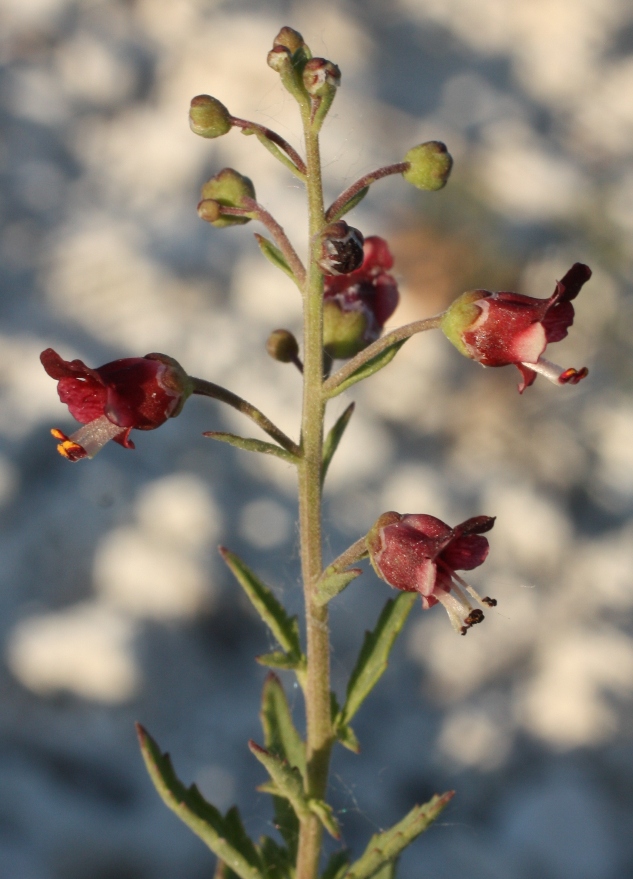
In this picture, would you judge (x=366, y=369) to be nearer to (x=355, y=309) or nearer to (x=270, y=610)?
(x=355, y=309)

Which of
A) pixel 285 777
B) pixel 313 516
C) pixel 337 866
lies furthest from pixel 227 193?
pixel 337 866

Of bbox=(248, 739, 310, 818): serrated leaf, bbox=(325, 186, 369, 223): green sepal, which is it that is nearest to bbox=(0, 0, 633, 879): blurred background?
bbox=(248, 739, 310, 818): serrated leaf

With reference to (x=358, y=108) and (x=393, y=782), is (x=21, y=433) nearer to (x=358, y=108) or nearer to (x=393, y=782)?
(x=393, y=782)

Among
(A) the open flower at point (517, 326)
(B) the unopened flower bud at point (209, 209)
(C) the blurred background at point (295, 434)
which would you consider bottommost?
(A) the open flower at point (517, 326)

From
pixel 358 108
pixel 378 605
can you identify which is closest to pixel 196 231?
pixel 358 108

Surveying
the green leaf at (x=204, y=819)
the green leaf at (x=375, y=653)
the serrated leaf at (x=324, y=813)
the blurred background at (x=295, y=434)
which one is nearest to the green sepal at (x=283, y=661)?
the green leaf at (x=375, y=653)

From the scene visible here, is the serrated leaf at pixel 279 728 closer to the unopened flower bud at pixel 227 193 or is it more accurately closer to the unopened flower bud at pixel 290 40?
the unopened flower bud at pixel 227 193
